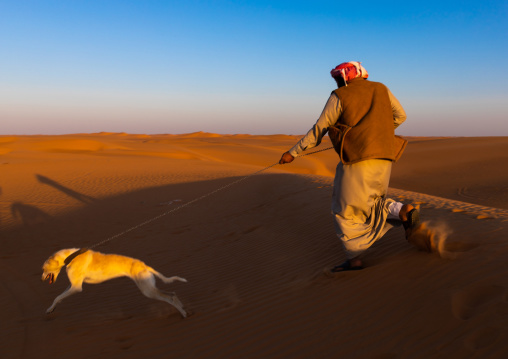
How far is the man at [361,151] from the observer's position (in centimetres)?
388

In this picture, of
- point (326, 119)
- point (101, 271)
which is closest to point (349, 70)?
point (326, 119)

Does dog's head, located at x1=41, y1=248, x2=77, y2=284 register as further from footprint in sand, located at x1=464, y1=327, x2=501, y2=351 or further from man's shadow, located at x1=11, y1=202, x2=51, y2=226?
man's shadow, located at x1=11, y1=202, x2=51, y2=226

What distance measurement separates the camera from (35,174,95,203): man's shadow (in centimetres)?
1314

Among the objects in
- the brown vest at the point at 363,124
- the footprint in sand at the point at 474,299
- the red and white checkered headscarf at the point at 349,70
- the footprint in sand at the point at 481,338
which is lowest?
the footprint in sand at the point at 481,338

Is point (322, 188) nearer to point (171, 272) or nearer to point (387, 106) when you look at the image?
point (171, 272)

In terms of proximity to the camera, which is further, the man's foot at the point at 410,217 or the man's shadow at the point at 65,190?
the man's shadow at the point at 65,190

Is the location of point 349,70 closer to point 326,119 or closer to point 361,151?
point 326,119

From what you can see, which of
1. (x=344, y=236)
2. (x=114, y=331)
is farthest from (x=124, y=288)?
(x=344, y=236)

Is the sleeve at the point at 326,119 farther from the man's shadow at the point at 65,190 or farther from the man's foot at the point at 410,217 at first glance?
the man's shadow at the point at 65,190

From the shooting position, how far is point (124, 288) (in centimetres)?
556

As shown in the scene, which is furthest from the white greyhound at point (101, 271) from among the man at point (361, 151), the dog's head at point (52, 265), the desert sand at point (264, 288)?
the man at point (361, 151)

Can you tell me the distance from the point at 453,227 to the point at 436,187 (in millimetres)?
15542

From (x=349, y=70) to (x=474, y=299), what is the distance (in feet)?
8.55

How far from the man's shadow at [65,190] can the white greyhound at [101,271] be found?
9.58m
